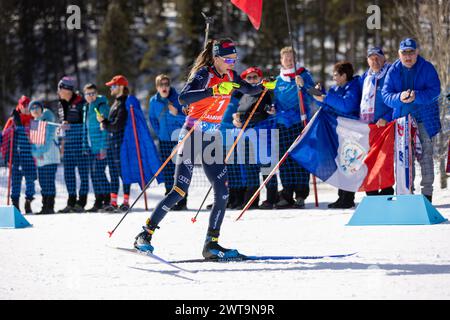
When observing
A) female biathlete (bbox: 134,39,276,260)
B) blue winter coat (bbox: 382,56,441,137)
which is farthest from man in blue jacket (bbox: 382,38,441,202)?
female biathlete (bbox: 134,39,276,260)

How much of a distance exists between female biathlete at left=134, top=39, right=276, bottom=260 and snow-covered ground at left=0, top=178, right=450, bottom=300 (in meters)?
0.29

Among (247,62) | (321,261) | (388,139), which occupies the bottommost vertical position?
(321,261)

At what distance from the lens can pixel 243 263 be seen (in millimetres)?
6480

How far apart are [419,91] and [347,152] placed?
52.7 inches

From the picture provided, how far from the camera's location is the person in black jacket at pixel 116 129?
1176cm

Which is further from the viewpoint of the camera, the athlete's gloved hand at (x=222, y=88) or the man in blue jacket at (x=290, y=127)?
the man in blue jacket at (x=290, y=127)

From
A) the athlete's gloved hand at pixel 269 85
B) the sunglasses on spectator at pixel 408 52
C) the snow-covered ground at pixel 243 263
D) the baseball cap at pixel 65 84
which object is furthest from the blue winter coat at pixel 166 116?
the athlete's gloved hand at pixel 269 85

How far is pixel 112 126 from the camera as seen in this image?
11773mm

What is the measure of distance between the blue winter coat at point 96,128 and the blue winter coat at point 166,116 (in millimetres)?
869

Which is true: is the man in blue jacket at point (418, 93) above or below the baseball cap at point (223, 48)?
below

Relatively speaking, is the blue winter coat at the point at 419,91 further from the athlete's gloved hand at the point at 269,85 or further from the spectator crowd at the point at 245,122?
the athlete's gloved hand at the point at 269,85
